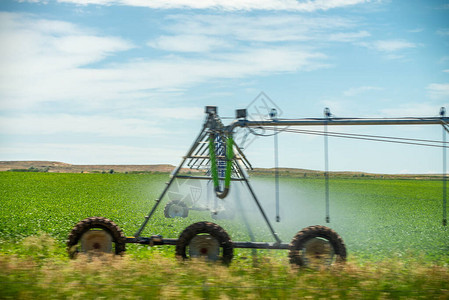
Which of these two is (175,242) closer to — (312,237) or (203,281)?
Answer: (203,281)

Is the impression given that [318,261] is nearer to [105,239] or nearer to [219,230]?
[219,230]

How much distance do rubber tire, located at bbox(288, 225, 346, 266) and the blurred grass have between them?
28 centimetres

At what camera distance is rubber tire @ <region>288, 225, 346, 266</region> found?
9.33 meters

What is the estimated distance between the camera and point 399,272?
8.63 meters

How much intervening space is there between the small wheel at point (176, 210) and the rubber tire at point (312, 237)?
1071cm

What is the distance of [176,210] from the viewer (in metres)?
19.8

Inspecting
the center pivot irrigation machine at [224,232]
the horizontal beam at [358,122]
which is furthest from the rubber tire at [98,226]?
the horizontal beam at [358,122]

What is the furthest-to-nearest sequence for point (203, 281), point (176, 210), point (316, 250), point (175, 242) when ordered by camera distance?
point (176, 210)
point (175, 242)
point (316, 250)
point (203, 281)

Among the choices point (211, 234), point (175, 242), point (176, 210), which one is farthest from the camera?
point (176, 210)

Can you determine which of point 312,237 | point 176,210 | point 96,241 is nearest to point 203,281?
point 312,237

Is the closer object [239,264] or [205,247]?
[205,247]

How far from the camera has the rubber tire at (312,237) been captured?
9328mm

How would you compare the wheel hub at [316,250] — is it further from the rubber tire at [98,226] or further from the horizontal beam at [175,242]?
the rubber tire at [98,226]

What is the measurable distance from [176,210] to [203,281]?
12202 mm
